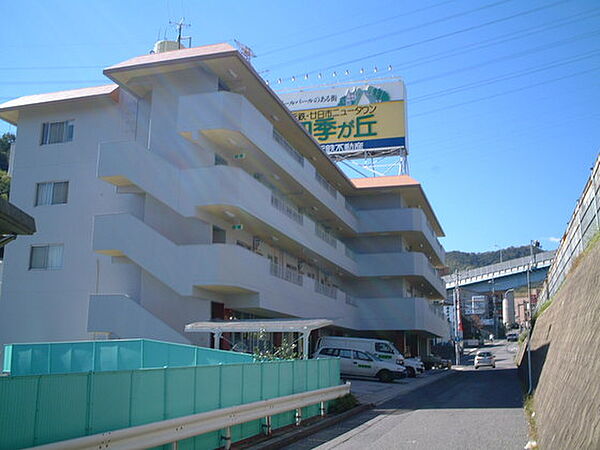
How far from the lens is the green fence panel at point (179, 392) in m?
9.35

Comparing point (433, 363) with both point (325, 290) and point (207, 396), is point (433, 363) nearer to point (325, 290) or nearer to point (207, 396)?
point (325, 290)

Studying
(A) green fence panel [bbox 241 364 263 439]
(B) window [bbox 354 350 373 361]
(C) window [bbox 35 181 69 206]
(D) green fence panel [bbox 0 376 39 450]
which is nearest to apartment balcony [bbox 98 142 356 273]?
(C) window [bbox 35 181 69 206]

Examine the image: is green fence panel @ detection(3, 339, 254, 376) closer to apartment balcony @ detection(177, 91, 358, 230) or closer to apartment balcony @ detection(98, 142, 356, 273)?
apartment balcony @ detection(98, 142, 356, 273)

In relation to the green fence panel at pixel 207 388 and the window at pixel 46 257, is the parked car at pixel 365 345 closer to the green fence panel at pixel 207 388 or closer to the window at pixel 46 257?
the window at pixel 46 257

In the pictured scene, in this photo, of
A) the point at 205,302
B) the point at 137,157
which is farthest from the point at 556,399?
the point at 137,157

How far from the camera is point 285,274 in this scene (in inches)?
1184

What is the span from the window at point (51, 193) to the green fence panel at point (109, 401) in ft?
72.2

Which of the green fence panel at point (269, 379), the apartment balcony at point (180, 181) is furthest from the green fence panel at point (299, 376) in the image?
the apartment balcony at point (180, 181)

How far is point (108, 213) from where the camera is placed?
90.4 feet

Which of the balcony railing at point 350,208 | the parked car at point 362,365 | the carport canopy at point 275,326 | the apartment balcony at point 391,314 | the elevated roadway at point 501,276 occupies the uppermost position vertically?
the balcony railing at point 350,208

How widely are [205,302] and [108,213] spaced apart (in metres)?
6.31

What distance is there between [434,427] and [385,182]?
3150 centimetres

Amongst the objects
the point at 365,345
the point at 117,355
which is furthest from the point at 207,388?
the point at 365,345

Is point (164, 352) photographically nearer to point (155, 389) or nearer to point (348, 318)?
point (155, 389)
